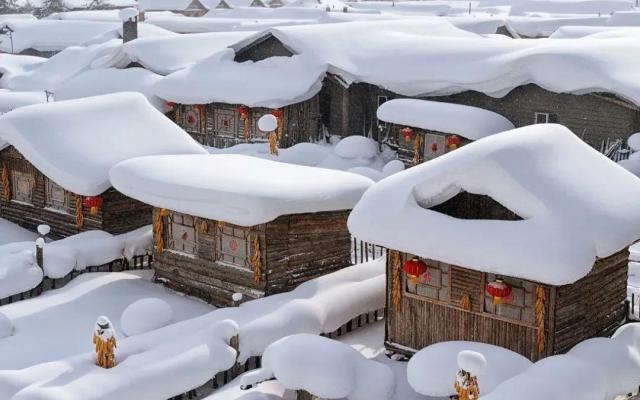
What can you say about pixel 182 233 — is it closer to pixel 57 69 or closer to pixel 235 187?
pixel 235 187

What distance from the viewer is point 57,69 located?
142 feet

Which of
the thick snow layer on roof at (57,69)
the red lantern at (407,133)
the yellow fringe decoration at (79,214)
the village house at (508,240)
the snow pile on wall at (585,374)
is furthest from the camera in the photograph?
the thick snow layer on roof at (57,69)

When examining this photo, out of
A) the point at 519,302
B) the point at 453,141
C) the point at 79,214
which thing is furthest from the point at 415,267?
the point at 453,141

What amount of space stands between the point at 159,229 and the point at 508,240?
9.14 meters

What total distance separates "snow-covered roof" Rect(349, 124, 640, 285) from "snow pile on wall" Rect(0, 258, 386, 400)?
2507 millimetres

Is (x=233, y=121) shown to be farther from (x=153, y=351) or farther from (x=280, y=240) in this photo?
(x=153, y=351)

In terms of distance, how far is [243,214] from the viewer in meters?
17.0

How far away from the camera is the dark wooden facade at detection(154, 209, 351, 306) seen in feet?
58.7

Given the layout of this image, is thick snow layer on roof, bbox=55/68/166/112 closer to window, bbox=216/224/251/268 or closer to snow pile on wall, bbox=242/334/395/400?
window, bbox=216/224/251/268

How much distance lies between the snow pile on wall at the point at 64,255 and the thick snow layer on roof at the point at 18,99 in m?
17.3

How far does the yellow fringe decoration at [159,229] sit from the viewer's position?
19.6 meters

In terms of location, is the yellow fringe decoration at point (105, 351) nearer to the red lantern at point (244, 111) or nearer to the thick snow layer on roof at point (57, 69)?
the red lantern at point (244, 111)

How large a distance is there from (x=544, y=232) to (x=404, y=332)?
357cm

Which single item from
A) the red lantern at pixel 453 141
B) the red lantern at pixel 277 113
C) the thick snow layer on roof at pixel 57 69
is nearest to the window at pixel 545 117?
→ the red lantern at pixel 453 141
